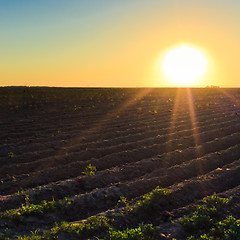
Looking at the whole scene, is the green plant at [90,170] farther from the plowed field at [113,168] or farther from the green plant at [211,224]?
the green plant at [211,224]

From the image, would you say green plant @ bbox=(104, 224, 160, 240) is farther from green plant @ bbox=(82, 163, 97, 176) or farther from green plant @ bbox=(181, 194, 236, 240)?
green plant @ bbox=(82, 163, 97, 176)

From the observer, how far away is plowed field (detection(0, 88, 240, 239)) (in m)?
6.25

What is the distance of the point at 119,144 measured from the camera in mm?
11695

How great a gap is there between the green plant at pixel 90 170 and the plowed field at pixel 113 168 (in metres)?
0.03

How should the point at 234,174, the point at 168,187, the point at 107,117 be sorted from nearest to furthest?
the point at 168,187, the point at 234,174, the point at 107,117

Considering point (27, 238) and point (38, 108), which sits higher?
point (38, 108)

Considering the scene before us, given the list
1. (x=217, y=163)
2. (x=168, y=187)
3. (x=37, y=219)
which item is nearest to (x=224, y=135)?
(x=217, y=163)

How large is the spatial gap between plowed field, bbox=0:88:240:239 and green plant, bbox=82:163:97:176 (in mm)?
27

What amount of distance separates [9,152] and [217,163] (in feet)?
21.9

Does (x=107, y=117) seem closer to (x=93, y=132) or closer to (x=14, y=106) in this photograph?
(x=93, y=132)

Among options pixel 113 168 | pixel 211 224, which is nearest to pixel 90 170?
pixel 113 168

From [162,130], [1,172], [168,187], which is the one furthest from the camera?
[162,130]

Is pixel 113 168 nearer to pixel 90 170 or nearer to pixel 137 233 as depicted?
pixel 90 170

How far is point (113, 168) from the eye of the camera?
8906 millimetres
